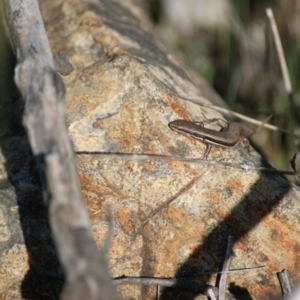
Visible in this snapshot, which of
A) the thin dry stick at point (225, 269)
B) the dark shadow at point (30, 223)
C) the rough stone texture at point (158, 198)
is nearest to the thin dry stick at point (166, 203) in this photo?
the rough stone texture at point (158, 198)

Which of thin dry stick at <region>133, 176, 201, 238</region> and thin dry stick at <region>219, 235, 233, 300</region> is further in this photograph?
thin dry stick at <region>133, 176, 201, 238</region>

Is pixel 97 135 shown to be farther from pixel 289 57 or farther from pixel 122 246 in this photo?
pixel 289 57

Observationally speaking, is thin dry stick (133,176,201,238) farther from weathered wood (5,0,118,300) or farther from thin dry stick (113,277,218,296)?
weathered wood (5,0,118,300)

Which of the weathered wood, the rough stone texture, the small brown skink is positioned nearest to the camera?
the weathered wood

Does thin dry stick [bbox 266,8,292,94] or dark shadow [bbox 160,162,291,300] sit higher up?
thin dry stick [bbox 266,8,292,94]

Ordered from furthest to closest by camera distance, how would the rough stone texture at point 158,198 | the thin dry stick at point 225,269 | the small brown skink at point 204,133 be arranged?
1. the small brown skink at point 204,133
2. the rough stone texture at point 158,198
3. the thin dry stick at point 225,269

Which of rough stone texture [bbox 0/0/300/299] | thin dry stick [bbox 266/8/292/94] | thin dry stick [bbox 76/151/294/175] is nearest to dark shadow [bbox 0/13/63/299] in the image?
rough stone texture [bbox 0/0/300/299]

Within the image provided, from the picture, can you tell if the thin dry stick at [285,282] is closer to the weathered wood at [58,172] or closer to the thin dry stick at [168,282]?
the thin dry stick at [168,282]

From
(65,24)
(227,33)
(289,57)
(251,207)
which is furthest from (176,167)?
(227,33)
